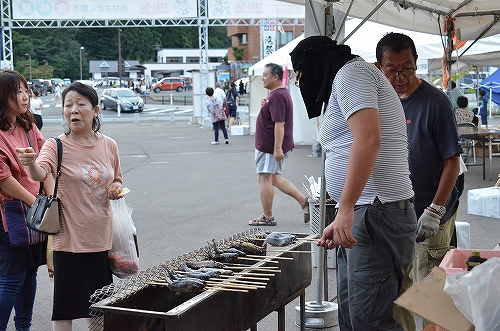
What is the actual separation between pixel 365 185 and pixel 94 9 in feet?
96.2

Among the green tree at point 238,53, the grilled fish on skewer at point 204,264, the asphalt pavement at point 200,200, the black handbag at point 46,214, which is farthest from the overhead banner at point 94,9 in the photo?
the green tree at point 238,53

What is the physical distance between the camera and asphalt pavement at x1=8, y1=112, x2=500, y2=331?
25.1 ft

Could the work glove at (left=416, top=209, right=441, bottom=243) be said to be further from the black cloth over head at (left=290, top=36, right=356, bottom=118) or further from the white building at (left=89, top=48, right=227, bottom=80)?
the white building at (left=89, top=48, right=227, bottom=80)

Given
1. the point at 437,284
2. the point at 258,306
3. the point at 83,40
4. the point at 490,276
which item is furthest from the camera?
the point at 83,40

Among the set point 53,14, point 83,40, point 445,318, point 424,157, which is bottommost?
point 445,318

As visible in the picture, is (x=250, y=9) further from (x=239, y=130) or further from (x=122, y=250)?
(x=122, y=250)

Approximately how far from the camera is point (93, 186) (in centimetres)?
421

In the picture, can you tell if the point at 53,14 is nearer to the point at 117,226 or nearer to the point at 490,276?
the point at 117,226

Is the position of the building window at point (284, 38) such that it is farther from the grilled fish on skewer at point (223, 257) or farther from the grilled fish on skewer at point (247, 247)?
the grilled fish on skewer at point (223, 257)

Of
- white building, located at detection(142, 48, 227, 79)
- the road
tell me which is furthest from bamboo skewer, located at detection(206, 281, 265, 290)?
white building, located at detection(142, 48, 227, 79)

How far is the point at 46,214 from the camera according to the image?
4.00m

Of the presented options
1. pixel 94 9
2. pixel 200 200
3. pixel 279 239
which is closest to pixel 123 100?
→ pixel 94 9

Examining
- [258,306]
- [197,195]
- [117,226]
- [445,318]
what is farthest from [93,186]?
[197,195]

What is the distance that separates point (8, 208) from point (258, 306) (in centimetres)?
187
